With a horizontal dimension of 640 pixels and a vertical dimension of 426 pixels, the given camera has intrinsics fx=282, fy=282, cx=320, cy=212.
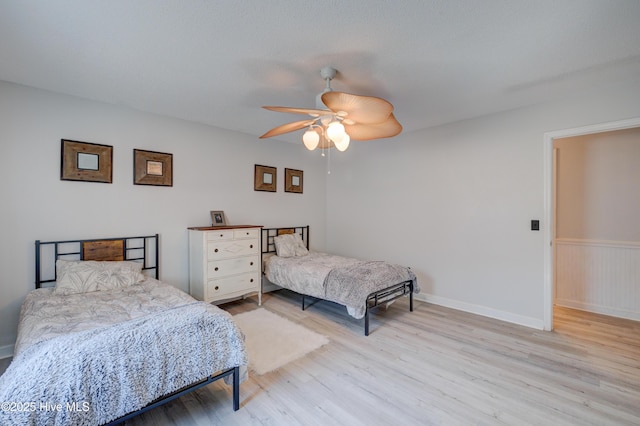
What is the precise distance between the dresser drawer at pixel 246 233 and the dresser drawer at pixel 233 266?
0.28m

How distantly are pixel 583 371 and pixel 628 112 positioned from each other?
241 cm

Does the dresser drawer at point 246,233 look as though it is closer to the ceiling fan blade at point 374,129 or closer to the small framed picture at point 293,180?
the small framed picture at point 293,180

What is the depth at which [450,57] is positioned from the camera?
86.5 inches

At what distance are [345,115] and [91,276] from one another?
2.78 meters

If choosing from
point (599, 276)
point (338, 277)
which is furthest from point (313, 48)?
point (599, 276)

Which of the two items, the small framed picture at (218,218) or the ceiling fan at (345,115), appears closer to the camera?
the ceiling fan at (345,115)

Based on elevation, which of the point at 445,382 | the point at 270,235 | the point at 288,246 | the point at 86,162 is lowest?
the point at 445,382

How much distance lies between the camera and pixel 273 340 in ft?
9.57

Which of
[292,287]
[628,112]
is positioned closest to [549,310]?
[628,112]

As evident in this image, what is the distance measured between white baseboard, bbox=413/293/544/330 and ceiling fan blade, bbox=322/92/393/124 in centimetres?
284

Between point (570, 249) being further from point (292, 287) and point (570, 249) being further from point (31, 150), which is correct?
point (31, 150)

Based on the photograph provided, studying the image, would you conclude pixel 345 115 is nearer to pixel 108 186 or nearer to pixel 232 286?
pixel 232 286

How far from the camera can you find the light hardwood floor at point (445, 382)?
1867mm

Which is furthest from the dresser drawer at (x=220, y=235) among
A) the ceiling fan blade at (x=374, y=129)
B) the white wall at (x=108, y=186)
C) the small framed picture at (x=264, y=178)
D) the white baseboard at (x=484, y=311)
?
the white baseboard at (x=484, y=311)
